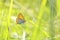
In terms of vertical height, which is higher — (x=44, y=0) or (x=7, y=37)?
(x=44, y=0)

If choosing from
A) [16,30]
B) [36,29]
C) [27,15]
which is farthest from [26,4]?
[36,29]

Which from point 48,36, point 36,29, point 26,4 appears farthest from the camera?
point 26,4

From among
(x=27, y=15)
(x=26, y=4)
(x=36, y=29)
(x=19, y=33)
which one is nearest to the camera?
(x=36, y=29)

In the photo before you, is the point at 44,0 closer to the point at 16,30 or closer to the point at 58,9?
the point at 58,9

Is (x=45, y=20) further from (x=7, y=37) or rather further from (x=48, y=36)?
(x=7, y=37)

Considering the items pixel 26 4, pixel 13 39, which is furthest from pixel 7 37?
pixel 26 4

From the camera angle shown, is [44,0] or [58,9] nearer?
[44,0]

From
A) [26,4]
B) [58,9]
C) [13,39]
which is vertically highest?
[26,4]

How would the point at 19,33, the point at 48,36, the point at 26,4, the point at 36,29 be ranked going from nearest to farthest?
the point at 36,29, the point at 48,36, the point at 19,33, the point at 26,4

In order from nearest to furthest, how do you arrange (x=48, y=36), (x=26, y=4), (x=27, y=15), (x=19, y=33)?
(x=48, y=36) → (x=19, y=33) → (x=27, y=15) → (x=26, y=4)
